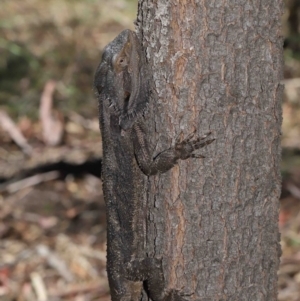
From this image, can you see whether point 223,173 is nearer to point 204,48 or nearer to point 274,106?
point 274,106

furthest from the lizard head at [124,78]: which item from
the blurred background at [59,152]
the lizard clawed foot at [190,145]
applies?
the blurred background at [59,152]

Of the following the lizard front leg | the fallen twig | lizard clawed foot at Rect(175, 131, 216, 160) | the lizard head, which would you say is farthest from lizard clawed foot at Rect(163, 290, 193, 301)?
the fallen twig

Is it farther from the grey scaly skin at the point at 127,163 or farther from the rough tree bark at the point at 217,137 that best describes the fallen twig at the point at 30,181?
the rough tree bark at the point at 217,137

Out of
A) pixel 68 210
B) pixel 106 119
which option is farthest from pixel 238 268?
pixel 68 210

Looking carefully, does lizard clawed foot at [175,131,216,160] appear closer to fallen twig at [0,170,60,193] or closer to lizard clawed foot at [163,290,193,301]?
lizard clawed foot at [163,290,193,301]

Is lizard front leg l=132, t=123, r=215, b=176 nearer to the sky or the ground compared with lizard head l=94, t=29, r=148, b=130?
nearer to the ground
